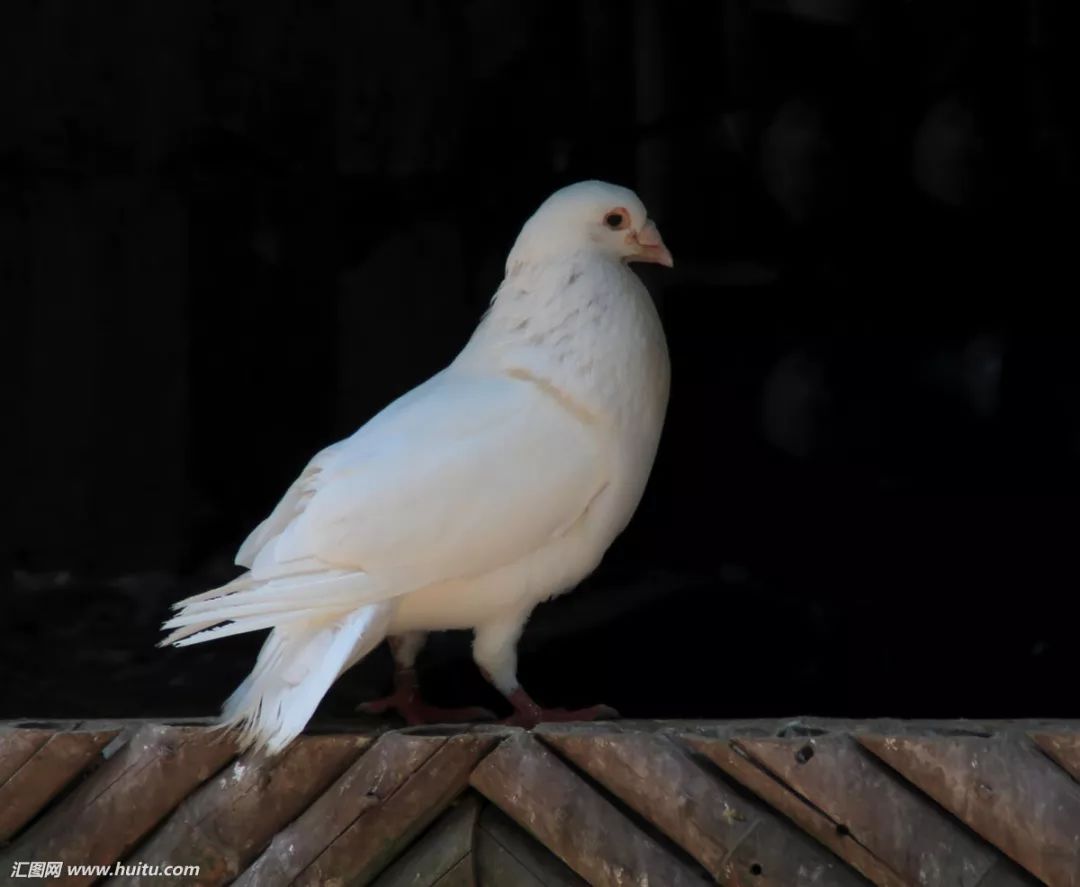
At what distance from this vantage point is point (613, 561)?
119 inches

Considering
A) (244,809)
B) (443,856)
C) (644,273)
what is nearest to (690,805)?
→ (443,856)

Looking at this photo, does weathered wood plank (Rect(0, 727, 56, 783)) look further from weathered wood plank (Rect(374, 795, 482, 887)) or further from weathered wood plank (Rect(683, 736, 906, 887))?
weathered wood plank (Rect(683, 736, 906, 887))

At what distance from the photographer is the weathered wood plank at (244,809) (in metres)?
2.09

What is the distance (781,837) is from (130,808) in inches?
35.5

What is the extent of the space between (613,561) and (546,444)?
0.75 meters

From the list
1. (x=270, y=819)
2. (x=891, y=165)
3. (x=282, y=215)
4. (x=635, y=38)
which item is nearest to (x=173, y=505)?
(x=282, y=215)

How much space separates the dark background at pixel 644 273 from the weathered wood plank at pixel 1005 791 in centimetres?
101

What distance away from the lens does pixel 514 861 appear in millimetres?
2061

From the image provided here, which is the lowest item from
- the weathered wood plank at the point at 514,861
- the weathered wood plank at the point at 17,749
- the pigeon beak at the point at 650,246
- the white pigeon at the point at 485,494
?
the weathered wood plank at the point at 514,861

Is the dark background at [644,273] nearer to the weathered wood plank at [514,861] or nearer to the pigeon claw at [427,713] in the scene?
the pigeon claw at [427,713]

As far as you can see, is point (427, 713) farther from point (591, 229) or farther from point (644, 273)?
point (644, 273)

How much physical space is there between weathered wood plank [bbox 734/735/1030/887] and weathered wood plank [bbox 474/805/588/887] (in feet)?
1.05

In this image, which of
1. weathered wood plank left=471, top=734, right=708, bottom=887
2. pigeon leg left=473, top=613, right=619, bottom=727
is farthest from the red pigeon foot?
weathered wood plank left=471, top=734, right=708, bottom=887

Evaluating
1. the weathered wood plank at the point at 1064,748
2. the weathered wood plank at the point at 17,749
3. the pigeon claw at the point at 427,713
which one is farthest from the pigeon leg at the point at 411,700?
the weathered wood plank at the point at 1064,748
